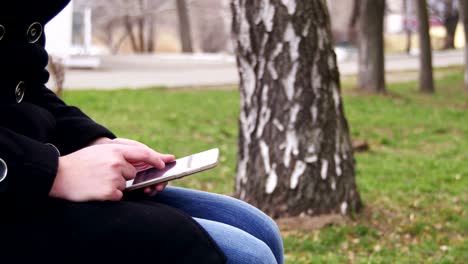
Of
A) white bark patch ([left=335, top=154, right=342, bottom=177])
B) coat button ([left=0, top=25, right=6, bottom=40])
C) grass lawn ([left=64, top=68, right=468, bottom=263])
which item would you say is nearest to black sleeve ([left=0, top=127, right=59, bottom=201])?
coat button ([left=0, top=25, right=6, bottom=40])

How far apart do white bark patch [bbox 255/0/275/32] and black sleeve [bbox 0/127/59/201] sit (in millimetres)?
3427

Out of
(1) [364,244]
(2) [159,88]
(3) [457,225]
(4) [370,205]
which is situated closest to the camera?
(1) [364,244]

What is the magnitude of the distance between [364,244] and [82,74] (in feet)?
54.0

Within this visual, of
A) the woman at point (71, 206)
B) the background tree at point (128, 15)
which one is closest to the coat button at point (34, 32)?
the woman at point (71, 206)

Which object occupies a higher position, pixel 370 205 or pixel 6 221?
pixel 6 221

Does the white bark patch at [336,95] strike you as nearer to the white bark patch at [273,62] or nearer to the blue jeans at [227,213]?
the white bark patch at [273,62]

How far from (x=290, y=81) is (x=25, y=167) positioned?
11.7 ft

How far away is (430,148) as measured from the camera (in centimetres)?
941

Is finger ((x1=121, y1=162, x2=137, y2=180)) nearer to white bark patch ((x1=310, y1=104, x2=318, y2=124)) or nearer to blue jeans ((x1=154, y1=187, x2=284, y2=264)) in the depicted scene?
blue jeans ((x1=154, y1=187, x2=284, y2=264))

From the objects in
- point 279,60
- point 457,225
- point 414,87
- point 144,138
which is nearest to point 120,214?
point 279,60

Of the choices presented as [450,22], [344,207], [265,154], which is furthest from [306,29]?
[450,22]

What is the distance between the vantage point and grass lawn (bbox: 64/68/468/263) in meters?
5.00

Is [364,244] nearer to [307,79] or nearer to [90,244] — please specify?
[307,79]

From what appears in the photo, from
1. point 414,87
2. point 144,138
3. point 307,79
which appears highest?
point 307,79
